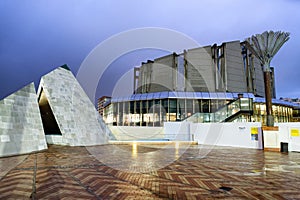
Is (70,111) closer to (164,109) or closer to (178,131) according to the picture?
(178,131)

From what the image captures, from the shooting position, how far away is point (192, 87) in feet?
99.6

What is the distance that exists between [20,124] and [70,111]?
3.55 metres

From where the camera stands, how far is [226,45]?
31.3m

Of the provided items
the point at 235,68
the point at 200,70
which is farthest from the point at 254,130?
the point at 235,68

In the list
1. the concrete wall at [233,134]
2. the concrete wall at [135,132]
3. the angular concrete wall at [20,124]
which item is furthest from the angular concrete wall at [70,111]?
the concrete wall at [233,134]

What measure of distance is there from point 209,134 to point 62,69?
1113 cm

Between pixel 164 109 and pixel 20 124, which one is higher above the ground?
pixel 164 109

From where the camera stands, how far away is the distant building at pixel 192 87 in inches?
938

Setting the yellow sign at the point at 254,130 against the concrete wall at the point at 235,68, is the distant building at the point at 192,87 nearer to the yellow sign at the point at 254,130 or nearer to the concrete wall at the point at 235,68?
the concrete wall at the point at 235,68

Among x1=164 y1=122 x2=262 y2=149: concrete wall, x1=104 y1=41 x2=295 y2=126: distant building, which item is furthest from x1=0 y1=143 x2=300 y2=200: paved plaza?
x1=104 y1=41 x2=295 y2=126: distant building

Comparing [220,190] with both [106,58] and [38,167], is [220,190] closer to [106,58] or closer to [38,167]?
[38,167]

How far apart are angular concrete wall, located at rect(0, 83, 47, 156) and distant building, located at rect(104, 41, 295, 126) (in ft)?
→ 50.2

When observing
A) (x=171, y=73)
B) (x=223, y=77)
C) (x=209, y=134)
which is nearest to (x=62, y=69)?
(x=209, y=134)

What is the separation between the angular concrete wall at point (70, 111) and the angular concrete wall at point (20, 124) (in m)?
1.67
